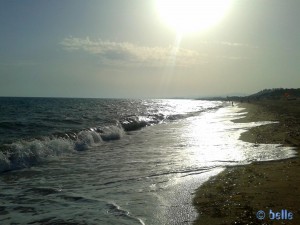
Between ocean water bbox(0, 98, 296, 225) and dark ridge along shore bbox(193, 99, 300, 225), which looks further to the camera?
ocean water bbox(0, 98, 296, 225)

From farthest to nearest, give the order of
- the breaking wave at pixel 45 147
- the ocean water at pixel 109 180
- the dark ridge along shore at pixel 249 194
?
1. the breaking wave at pixel 45 147
2. the ocean water at pixel 109 180
3. the dark ridge along shore at pixel 249 194

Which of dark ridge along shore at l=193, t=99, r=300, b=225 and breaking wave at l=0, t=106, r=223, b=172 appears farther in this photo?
breaking wave at l=0, t=106, r=223, b=172

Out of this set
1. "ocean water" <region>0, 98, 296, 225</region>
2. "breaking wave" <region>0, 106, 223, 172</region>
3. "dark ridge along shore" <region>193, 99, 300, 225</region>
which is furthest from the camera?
"breaking wave" <region>0, 106, 223, 172</region>

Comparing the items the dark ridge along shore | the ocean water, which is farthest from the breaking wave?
the dark ridge along shore

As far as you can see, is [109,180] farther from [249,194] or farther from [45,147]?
[45,147]

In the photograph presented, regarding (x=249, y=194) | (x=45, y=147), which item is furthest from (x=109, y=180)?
(x=45, y=147)

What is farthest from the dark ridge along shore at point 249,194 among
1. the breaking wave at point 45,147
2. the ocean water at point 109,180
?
the breaking wave at point 45,147

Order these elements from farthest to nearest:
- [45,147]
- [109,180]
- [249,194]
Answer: [45,147] < [109,180] < [249,194]

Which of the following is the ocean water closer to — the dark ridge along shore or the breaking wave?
the breaking wave

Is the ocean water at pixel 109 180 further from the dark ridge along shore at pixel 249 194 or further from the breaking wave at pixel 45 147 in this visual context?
the dark ridge along shore at pixel 249 194

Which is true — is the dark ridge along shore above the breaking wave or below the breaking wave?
above

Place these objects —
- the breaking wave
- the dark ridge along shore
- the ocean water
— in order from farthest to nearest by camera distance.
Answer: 1. the breaking wave
2. the ocean water
3. the dark ridge along shore

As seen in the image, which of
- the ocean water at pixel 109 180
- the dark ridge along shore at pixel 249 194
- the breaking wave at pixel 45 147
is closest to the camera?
the dark ridge along shore at pixel 249 194

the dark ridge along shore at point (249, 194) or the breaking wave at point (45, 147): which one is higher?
the dark ridge along shore at point (249, 194)
